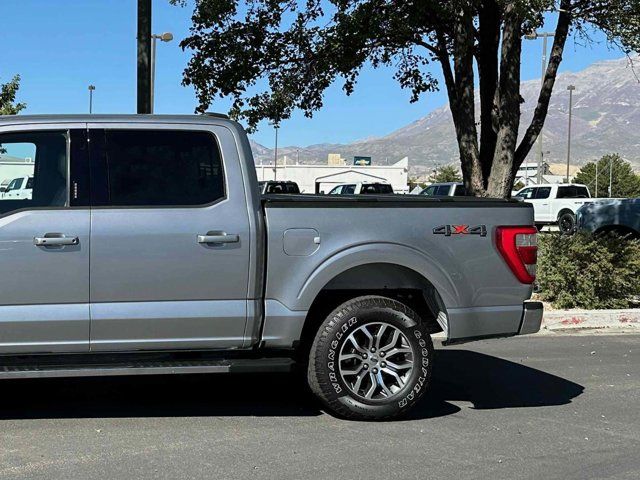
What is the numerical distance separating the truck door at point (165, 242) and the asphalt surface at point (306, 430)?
654 mm

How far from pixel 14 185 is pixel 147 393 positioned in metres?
2.05

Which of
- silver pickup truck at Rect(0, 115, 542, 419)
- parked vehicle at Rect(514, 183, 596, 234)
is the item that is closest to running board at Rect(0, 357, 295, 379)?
silver pickup truck at Rect(0, 115, 542, 419)

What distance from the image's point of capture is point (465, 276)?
220 inches

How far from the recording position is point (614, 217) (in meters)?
17.8

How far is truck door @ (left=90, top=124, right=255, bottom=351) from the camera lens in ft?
16.7

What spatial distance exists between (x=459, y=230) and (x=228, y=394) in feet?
7.62

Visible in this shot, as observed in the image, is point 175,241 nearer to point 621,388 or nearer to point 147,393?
point 147,393

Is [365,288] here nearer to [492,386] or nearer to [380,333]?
[380,333]

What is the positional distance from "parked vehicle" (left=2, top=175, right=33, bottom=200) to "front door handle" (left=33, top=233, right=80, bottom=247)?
1.22ft

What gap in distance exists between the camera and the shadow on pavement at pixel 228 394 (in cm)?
581

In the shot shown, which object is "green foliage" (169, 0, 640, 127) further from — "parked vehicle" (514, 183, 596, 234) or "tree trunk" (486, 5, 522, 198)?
"parked vehicle" (514, 183, 596, 234)

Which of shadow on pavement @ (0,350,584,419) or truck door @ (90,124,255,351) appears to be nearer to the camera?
truck door @ (90,124,255,351)

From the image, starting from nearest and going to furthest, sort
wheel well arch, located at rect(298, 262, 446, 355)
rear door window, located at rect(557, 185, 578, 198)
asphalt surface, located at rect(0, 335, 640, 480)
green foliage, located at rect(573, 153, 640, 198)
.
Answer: asphalt surface, located at rect(0, 335, 640, 480)
wheel well arch, located at rect(298, 262, 446, 355)
rear door window, located at rect(557, 185, 578, 198)
green foliage, located at rect(573, 153, 640, 198)

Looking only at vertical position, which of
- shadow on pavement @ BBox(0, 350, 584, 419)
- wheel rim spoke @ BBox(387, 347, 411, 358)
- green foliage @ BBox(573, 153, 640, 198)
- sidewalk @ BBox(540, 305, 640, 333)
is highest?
green foliage @ BBox(573, 153, 640, 198)
